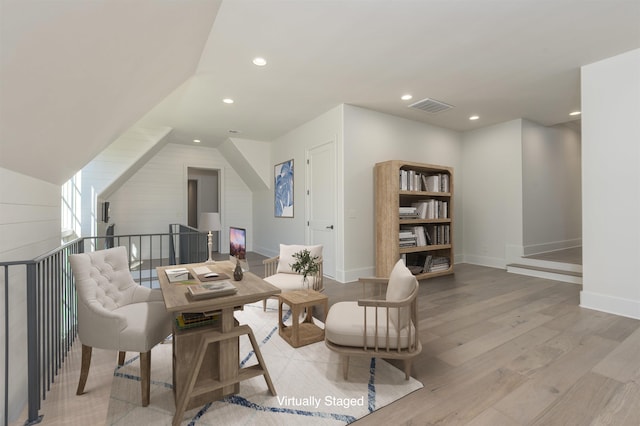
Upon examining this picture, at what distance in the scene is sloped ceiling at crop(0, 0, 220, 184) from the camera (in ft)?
3.77

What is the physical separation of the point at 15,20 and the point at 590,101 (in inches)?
187

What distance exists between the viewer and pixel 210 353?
1.71 meters

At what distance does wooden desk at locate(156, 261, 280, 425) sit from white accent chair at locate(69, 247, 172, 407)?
18cm

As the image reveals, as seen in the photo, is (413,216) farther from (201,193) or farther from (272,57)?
(201,193)

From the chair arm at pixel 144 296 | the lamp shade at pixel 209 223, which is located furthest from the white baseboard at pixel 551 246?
the chair arm at pixel 144 296

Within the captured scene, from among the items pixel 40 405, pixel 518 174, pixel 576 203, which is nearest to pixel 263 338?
pixel 40 405

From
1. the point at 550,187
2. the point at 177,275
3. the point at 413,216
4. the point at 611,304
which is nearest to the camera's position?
the point at 177,275

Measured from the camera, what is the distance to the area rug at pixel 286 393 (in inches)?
61.5

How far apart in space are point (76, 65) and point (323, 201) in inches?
144

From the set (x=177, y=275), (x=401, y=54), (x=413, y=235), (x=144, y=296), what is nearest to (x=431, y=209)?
(x=413, y=235)

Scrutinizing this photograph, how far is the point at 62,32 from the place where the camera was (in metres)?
1.24

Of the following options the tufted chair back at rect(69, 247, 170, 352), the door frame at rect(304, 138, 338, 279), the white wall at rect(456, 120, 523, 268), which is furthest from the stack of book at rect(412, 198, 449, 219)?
the tufted chair back at rect(69, 247, 170, 352)

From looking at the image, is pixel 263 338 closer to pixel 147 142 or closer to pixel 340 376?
pixel 340 376

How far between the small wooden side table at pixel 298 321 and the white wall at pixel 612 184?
10.2 feet
